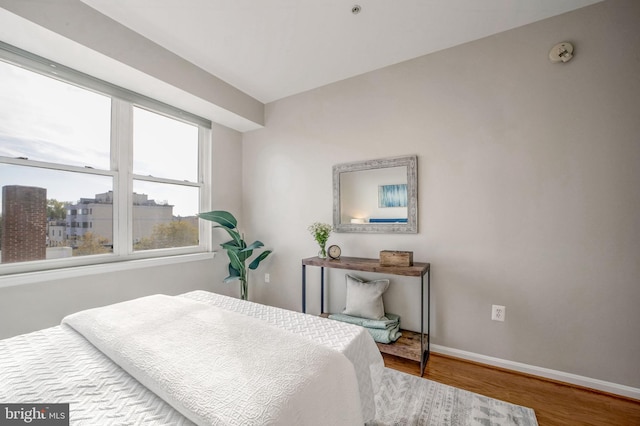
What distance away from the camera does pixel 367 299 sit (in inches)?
90.3

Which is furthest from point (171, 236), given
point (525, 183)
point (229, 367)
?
point (525, 183)

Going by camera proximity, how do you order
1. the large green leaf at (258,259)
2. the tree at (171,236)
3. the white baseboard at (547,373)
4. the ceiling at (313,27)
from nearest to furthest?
the white baseboard at (547,373) → the ceiling at (313,27) → the tree at (171,236) → the large green leaf at (258,259)

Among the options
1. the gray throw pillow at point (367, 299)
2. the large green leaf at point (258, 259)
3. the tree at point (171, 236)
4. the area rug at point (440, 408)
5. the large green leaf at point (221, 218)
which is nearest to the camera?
the area rug at point (440, 408)

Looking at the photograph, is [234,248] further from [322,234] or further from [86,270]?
[86,270]

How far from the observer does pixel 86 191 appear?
2.12 m

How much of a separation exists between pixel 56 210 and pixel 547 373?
12.6 ft

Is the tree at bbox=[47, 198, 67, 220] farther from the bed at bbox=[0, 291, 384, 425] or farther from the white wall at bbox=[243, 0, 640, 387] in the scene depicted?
the white wall at bbox=[243, 0, 640, 387]

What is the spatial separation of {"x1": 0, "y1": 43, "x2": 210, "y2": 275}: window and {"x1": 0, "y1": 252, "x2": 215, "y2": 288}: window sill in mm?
101

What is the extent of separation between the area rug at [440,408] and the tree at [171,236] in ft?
7.86

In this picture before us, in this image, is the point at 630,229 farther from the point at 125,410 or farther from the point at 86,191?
the point at 86,191

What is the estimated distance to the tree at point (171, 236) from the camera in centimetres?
253

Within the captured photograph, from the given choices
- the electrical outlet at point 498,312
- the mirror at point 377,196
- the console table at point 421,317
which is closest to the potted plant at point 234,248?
the console table at point 421,317

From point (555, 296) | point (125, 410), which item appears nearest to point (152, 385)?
point (125, 410)

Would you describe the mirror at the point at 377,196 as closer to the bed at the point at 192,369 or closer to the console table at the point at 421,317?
the console table at the point at 421,317
